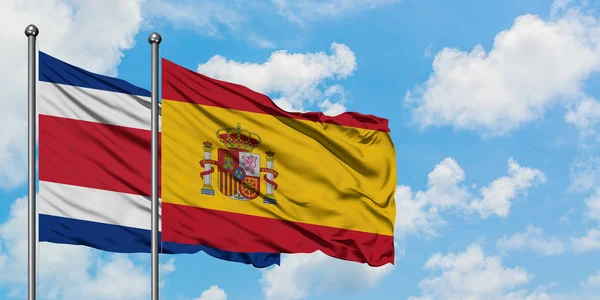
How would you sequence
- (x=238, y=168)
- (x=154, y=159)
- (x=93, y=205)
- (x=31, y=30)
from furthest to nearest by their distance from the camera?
1. (x=238, y=168)
2. (x=93, y=205)
3. (x=31, y=30)
4. (x=154, y=159)

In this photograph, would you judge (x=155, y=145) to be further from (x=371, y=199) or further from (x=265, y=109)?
(x=371, y=199)

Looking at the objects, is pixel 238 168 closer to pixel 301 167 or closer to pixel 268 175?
pixel 268 175

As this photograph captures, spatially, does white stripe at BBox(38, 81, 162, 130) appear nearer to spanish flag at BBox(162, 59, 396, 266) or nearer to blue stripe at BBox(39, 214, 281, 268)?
spanish flag at BBox(162, 59, 396, 266)

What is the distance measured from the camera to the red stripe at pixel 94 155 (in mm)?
15805

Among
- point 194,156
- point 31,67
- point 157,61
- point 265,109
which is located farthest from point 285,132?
point 31,67

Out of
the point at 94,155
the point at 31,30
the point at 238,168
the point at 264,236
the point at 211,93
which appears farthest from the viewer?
the point at 264,236

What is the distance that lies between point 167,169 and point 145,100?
4.45 ft

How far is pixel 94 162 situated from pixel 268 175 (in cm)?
306

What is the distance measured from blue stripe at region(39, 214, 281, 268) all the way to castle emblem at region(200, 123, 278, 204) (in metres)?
1.05

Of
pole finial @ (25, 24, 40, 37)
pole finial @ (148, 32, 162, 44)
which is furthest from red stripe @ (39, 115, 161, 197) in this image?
pole finial @ (148, 32, 162, 44)

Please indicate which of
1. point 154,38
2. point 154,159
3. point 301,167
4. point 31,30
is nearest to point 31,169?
point 154,159

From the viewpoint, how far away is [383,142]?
61.4 feet

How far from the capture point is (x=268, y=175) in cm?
1692

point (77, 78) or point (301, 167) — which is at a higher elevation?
point (77, 78)
